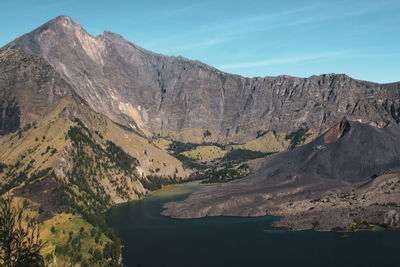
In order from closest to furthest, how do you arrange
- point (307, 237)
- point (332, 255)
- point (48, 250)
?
1. point (48, 250)
2. point (332, 255)
3. point (307, 237)

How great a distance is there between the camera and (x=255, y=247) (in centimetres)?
15350

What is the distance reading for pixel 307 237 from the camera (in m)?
161

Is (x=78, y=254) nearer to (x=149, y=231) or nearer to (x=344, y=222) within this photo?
(x=149, y=231)

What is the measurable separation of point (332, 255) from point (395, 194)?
68184mm

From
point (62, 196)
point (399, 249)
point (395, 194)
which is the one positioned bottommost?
point (399, 249)

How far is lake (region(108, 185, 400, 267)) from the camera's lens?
445 ft

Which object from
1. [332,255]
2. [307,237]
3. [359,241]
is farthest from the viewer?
[307,237]

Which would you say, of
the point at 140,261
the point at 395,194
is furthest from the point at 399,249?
the point at 140,261

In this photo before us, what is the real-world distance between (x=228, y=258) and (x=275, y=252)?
18.2m

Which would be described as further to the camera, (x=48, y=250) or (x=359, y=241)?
(x=359, y=241)

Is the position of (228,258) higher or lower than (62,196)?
lower

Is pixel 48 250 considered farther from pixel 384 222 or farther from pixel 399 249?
pixel 384 222

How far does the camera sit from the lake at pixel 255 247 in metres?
136

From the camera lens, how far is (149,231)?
18762 centimetres
